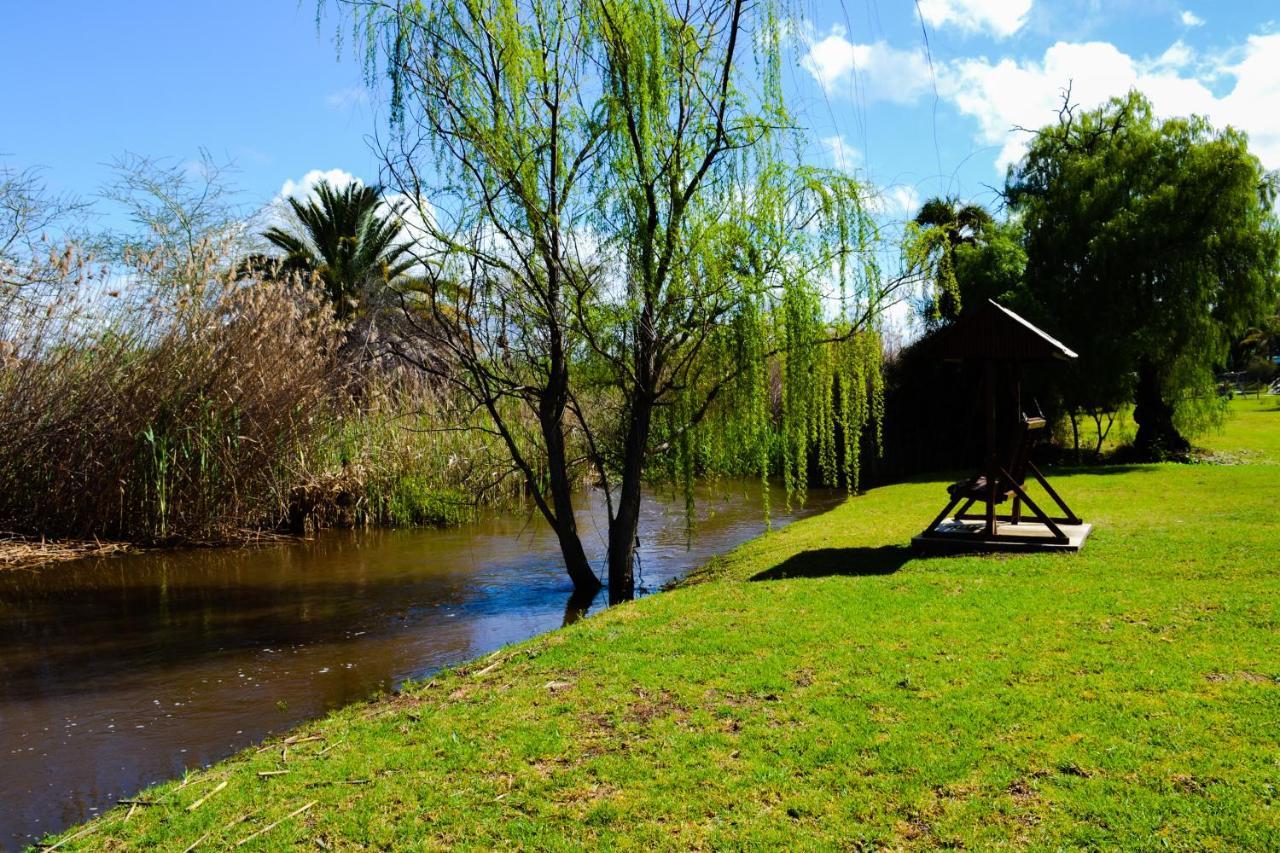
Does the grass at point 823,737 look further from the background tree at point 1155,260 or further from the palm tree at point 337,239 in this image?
the palm tree at point 337,239

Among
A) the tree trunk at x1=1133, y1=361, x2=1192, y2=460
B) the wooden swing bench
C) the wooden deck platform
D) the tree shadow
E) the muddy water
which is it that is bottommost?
the muddy water

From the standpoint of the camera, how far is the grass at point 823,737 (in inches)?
147

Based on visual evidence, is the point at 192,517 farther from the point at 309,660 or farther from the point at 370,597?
the point at 309,660

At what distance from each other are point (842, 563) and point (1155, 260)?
12721mm

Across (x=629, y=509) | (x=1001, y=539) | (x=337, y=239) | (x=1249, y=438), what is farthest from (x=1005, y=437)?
(x=337, y=239)

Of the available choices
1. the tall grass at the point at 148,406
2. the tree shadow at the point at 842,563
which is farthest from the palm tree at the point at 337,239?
the tree shadow at the point at 842,563

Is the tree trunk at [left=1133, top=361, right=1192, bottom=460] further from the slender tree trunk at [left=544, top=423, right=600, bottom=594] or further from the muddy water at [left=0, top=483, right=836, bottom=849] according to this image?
the slender tree trunk at [left=544, top=423, right=600, bottom=594]

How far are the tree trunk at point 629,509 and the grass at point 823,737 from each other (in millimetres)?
2168

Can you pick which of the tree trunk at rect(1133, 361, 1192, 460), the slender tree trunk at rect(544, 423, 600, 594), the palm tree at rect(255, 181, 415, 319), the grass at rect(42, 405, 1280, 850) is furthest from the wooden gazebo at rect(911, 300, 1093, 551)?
the palm tree at rect(255, 181, 415, 319)

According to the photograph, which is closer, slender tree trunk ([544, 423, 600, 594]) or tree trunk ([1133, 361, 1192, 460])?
slender tree trunk ([544, 423, 600, 594])

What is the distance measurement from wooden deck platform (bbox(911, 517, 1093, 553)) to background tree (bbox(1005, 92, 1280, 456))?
9.77 m

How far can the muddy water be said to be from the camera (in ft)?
19.3

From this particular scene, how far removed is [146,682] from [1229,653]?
773 cm

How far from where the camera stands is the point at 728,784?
407 centimetres
